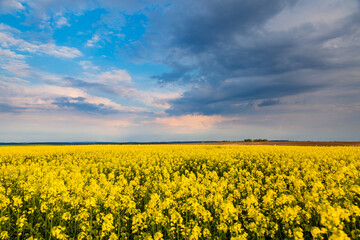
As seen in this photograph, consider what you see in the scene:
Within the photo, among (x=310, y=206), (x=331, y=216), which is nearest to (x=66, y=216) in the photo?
(x=331, y=216)

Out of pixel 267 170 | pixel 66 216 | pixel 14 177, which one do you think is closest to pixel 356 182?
pixel 267 170

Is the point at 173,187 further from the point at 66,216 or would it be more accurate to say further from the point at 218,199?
the point at 66,216

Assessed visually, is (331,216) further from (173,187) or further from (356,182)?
(356,182)

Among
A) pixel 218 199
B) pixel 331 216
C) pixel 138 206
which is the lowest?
pixel 138 206

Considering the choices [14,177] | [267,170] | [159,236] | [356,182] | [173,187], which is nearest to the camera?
[159,236]

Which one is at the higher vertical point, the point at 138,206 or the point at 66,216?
the point at 66,216

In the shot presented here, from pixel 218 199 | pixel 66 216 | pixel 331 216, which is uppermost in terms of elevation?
pixel 331 216

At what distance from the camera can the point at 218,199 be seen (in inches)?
222

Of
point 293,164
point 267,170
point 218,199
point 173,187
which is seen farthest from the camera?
point 293,164

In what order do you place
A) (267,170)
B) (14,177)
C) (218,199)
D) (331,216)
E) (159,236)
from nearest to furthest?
(331,216) < (159,236) < (218,199) < (14,177) < (267,170)

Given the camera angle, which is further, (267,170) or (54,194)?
(267,170)

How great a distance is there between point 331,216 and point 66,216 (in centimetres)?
592

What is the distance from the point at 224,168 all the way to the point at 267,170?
284cm

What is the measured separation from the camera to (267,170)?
41.7 ft
